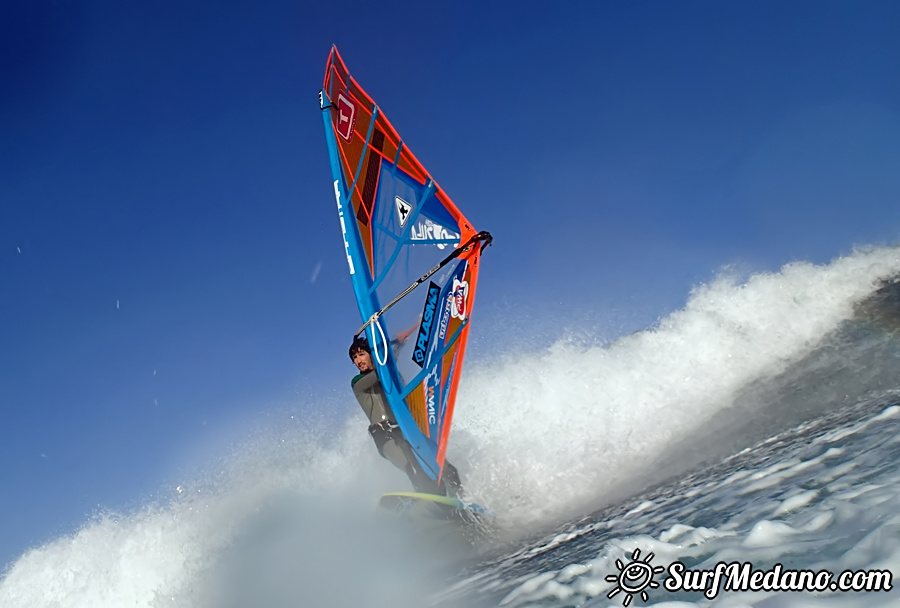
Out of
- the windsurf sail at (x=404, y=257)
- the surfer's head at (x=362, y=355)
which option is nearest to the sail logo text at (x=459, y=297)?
the windsurf sail at (x=404, y=257)

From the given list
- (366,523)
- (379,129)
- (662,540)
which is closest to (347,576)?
(366,523)

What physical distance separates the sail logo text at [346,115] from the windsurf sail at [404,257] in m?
0.01

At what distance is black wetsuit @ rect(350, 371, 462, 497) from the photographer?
216 inches

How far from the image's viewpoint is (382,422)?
5.52 meters

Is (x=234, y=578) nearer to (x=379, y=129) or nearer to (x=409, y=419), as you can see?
(x=409, y=419)

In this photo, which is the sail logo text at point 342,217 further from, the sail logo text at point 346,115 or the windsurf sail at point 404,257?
the sail logo text at point 346,115

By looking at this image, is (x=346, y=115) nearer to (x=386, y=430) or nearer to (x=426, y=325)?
(x=426, y=325)

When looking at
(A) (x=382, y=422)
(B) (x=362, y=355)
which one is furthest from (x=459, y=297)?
(A) (x=382, y=422)

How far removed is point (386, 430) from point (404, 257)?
6.28ft

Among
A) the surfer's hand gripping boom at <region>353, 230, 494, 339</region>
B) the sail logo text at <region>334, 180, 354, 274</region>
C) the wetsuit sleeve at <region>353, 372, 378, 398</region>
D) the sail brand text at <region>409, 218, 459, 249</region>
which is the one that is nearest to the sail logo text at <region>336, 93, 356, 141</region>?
the sail logo text at <region>334, 180, 354, 274</region>

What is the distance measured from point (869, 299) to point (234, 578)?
1095 centimetres

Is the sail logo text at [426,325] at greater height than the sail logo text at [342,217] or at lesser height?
lesser

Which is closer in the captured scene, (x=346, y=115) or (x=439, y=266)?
(x=439, y=266)

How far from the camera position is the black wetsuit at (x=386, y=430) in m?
5.49
